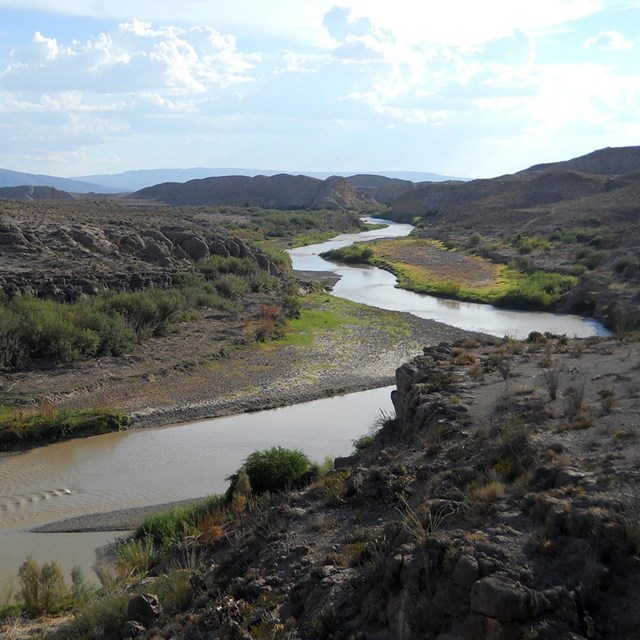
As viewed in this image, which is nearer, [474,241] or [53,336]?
[53,336]

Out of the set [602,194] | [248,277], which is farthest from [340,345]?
[602,194]

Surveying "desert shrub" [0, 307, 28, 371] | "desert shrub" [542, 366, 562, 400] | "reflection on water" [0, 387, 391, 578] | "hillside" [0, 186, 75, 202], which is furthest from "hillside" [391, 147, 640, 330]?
"hillside" [0, 186, 75, 202]

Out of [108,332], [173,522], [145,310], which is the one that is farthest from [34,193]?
[173,522]

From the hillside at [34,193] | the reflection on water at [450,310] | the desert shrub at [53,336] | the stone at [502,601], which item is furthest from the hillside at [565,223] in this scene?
the hillside at [34,193]

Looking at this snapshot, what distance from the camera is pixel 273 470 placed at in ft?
50.8

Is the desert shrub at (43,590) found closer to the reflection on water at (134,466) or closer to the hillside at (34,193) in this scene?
the reflection on water at (134,466)

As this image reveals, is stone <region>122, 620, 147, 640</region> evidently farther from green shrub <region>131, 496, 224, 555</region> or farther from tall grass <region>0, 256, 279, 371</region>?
tall grass <region>0, 256, 279, 371</region>

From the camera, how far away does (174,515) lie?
14930 millimetres

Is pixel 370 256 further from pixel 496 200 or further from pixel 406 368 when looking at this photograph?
pixel 406 368

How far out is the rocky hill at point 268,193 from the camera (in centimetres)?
13612

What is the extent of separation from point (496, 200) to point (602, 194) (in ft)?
52.0

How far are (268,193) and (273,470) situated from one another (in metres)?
133

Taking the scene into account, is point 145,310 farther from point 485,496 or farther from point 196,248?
point 485,496

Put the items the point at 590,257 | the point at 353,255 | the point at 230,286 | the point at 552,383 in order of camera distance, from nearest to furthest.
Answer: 1. the point at 552,383
2. the point at 230,286
3. the point at 590,257
4. the point at 353,255
